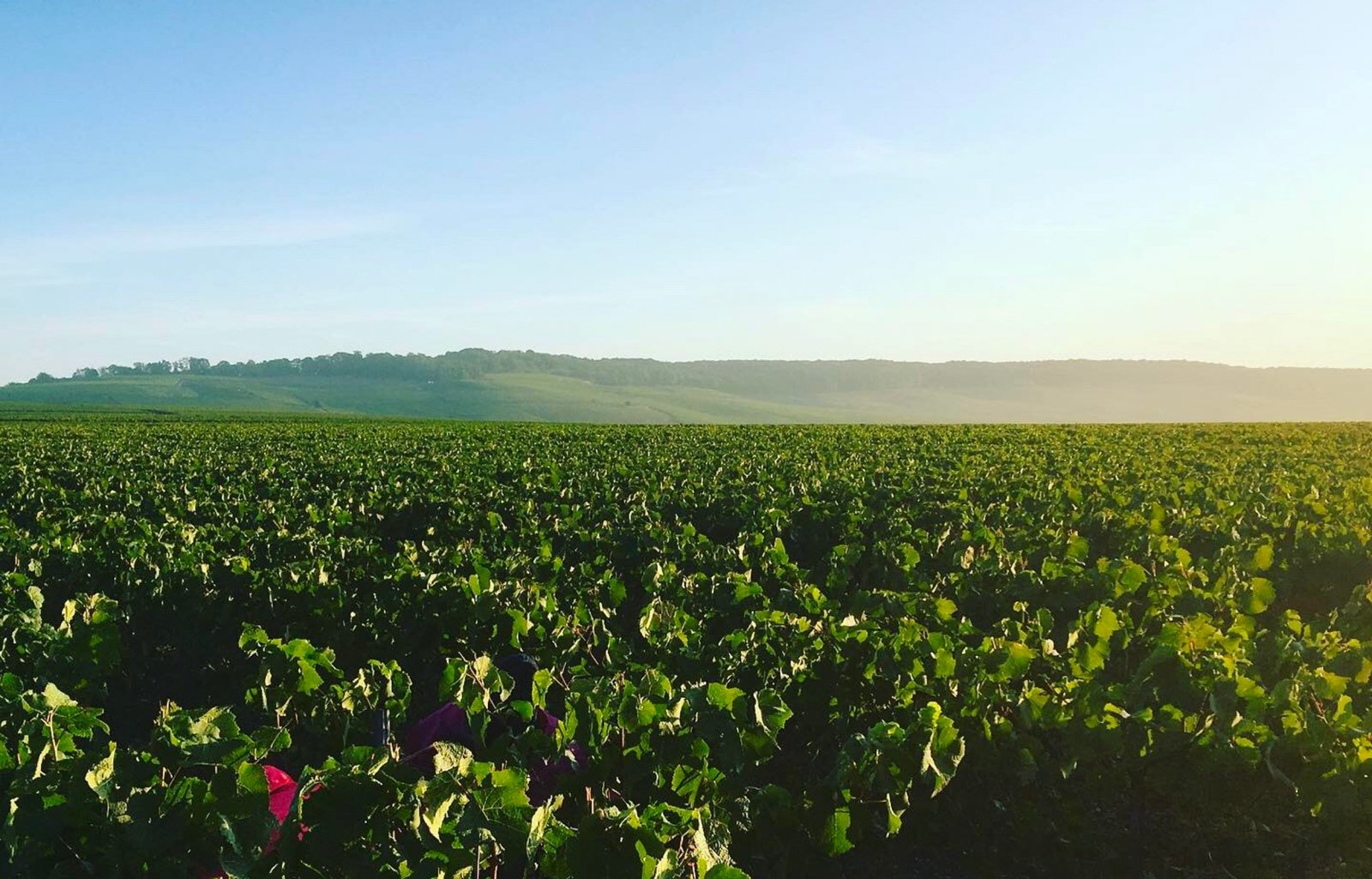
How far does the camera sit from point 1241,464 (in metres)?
17.8

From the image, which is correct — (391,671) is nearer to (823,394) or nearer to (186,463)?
(186,463)

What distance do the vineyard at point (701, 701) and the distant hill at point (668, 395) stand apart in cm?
12558

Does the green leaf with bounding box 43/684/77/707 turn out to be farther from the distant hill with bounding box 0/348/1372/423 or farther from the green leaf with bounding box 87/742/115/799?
the distant hill with bounding box 0/348/1372/423

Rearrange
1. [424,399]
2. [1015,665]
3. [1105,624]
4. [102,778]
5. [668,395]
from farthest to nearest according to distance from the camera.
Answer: [668,395]
[424,399]
[1105,624]
[1015,665]
[102,778]

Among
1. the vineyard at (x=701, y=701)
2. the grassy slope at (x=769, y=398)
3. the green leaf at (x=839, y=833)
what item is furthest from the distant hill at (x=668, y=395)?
the green leaf at (x=839, y=833)

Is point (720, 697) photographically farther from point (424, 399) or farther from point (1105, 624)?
point (424, 399)

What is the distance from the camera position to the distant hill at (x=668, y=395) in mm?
145625

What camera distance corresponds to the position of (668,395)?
17388 centimetres

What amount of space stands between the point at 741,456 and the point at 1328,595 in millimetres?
12946

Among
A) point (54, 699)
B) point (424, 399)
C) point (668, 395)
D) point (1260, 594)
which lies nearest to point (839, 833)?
point (54, 699)

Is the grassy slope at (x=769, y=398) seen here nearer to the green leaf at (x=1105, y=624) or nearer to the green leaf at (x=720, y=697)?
the green leaf at (x=1105, y=624)

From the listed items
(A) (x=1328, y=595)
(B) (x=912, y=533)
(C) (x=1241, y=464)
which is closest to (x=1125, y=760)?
(B) (x=912, y=533)

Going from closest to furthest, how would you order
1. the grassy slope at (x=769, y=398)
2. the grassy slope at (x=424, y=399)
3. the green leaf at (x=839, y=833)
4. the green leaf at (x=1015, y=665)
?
1. the green leaf at (x=839, y=833)
2. the green leaf at (x=1015, y=665)
3. the grassy slope at (x=424, y=399)
4. the grassy slope at (x=769, y=398)

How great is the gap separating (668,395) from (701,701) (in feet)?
561
